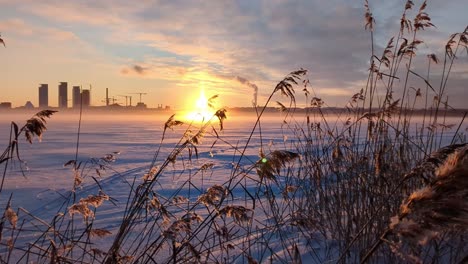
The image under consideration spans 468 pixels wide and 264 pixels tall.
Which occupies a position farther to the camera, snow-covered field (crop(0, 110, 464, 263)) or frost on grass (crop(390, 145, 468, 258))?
snow-covered field (crop(0, 110, 464, 263))

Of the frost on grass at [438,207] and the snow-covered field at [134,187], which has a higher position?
the frost on grass at [438,207]

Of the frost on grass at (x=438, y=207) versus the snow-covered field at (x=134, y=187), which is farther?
the snow-covered field at (x=134, y=187)

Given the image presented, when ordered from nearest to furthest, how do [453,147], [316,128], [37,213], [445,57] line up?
[453,147] < [445,57] < [37,213] < [316,128]

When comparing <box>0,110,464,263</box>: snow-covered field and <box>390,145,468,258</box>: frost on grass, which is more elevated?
<box>390,145,468,258</box>: frost on grass

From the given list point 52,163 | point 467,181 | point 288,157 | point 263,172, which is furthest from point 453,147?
point 52,163

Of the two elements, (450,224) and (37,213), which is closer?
(450,224)

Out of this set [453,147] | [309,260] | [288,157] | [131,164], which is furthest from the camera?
[131,164]

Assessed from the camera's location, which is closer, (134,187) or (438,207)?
(438,207)

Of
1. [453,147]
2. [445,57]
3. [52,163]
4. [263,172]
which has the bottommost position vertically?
[52,163]

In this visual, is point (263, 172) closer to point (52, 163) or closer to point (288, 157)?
point (288, 157)

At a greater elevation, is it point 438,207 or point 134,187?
point 438,207

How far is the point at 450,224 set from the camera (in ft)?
2.56

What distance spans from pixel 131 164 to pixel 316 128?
5.34 metres

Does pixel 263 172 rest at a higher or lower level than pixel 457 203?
lower
